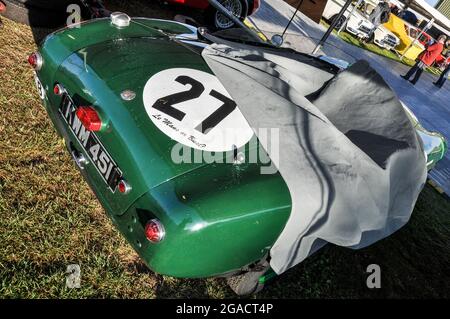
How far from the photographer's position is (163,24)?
3238 mm

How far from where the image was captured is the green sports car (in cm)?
184

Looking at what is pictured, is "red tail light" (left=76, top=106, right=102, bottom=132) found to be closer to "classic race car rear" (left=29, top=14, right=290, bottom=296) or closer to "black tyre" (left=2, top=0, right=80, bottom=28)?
"classic race car rear" (left=29, top=14, right=290, bottom=296)

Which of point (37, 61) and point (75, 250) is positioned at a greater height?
point (37, 61)

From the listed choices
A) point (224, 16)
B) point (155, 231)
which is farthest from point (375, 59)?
point (155, 231)

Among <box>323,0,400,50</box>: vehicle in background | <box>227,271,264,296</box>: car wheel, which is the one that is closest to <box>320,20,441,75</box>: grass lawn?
<box>323,0,400,50</box>: vehicle in background

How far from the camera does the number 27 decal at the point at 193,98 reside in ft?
7.16

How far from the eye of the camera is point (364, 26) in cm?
1236

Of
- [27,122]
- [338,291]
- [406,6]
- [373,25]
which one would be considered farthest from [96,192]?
[406,6]

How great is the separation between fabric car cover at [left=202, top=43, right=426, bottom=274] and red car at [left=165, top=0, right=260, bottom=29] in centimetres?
351

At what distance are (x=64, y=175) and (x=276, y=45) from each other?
237cm

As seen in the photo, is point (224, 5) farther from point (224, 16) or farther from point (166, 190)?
point (166, 190)

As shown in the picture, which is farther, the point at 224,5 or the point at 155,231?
the point at 224,5

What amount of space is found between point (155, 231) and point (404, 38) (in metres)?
15.1
